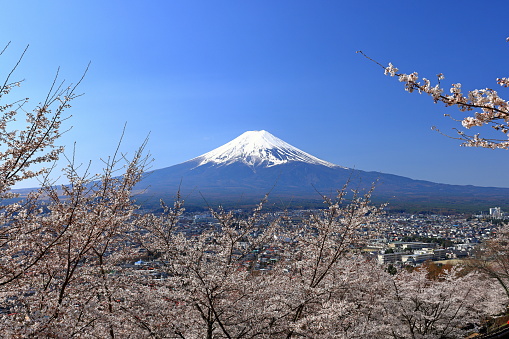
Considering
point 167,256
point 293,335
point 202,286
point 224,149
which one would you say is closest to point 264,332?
point 293,335

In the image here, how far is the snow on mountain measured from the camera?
521ft

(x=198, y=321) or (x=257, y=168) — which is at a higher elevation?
(x=257, y=168)

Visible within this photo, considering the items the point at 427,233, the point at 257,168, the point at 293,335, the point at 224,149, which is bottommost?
the point at 427,233

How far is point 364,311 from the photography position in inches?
301

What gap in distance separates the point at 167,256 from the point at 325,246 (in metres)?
3.05

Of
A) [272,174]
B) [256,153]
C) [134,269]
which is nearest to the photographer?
[134,269]

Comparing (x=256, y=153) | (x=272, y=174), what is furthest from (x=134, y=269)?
(x=256, y=153)

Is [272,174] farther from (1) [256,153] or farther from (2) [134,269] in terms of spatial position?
(2) [134,269]

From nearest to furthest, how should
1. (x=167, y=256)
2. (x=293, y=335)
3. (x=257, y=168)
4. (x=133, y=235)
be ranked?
(x=167, y=256), (x=293, y=335), (x=133, y=235), (x=257, y=168)

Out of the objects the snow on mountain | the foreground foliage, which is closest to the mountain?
the snow on mountain

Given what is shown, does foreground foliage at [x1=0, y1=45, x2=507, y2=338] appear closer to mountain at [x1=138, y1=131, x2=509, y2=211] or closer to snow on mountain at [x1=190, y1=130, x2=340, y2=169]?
mountain at [x1=138, y1=131, x2=509, y2=211]

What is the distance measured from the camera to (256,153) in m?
169

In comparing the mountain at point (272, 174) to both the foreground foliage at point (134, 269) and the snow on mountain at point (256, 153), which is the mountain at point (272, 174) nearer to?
the snow on mountain at point (256, 153)

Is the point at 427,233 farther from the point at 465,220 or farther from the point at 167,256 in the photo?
the point at 167,256
